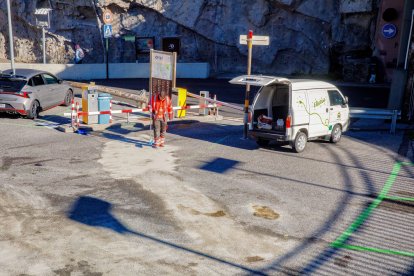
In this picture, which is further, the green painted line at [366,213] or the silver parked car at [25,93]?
the silver parked car at [25,93]

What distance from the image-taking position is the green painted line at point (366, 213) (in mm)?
8469

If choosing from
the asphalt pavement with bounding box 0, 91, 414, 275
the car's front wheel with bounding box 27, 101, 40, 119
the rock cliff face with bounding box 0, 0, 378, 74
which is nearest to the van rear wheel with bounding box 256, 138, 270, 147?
the asphalt pavement with bounding box 0, 91, 414, 275

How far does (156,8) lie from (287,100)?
87.9 ft

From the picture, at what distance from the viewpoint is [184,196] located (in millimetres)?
10430

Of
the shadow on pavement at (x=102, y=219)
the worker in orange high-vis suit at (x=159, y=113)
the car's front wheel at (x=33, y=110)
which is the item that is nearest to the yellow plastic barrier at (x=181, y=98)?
the worker in orange high-vis suit at (x=159, y=113)

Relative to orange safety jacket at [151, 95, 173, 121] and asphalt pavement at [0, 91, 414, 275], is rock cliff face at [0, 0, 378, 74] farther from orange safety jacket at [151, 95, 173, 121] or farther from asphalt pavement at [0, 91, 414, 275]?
orange safety jacket at [151, 95, 173, 121]

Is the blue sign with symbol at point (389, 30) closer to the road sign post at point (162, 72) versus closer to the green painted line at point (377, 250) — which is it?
the road sign post at point (162, 72)

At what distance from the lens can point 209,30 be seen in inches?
1563

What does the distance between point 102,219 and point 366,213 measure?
5.07 m

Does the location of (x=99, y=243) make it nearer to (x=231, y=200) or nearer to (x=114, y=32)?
(x=231, y=200)

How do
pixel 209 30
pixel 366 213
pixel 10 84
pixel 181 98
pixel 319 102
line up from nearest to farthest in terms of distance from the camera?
pixel 366 213, pixel 319 102, pixel 10 84, pixel 181 98, pixel 209 30

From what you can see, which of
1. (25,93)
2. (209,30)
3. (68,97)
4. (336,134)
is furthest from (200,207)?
(209,30)

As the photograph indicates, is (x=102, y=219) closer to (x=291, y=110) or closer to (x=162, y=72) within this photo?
(x=291, y=110)

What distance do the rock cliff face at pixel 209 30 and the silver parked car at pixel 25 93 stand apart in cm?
2055
